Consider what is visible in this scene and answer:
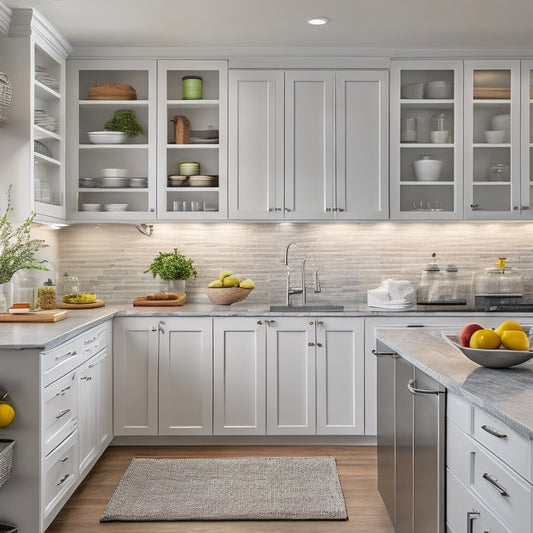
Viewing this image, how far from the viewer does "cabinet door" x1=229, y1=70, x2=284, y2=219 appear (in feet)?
14.9

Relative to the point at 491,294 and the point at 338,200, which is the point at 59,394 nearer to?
the point at 338,200

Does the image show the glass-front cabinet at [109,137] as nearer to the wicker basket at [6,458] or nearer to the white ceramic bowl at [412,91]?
the white ceramic bowl at [412,91]

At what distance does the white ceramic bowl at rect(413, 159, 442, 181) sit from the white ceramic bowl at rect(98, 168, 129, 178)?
201cm

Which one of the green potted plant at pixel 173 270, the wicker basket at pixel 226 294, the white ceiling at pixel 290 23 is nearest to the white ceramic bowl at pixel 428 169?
the white ceiling at pixel 290 23

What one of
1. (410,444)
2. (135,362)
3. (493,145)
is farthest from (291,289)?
(410,444)

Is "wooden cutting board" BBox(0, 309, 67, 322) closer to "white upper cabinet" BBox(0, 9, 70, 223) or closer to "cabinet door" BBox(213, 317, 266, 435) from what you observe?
"white upper cabinet" BBox(0, 9, 70, 223)

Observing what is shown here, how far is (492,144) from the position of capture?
456 centimetres

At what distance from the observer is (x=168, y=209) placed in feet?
15.0

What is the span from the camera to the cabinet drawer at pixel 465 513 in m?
1.78

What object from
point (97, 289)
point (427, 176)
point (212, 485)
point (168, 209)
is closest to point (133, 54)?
point (168, 209)

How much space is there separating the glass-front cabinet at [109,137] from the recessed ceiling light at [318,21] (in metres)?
1.18

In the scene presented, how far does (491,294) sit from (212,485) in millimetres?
2342

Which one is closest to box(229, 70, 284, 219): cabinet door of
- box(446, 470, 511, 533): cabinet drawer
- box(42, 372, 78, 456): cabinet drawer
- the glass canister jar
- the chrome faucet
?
the glass canister jar

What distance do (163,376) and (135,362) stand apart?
7.9 inches
